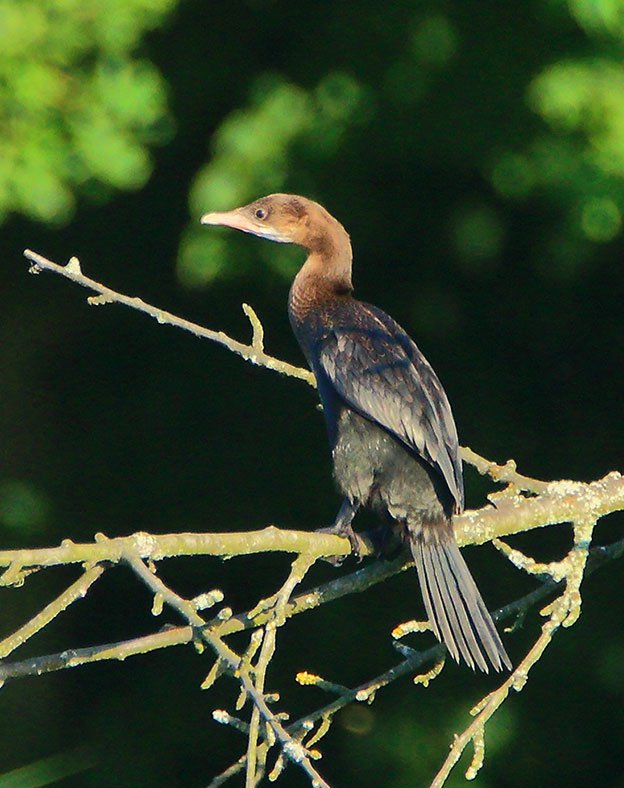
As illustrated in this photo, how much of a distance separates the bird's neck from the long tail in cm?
86

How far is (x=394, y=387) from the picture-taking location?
286 cm

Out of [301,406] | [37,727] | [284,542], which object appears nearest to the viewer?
[284,542]

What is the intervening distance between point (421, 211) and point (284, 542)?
6.47ft

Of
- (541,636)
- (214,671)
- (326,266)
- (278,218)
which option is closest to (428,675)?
(541,636)

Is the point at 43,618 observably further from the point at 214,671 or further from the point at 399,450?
the point at 399,450

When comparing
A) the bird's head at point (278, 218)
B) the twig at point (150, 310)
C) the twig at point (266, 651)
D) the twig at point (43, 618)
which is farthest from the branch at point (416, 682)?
the bird's head at point (278, 218)

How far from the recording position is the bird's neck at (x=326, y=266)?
11.1ft

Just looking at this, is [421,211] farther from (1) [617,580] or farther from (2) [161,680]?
(2) [161,680]

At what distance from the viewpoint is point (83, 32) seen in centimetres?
371

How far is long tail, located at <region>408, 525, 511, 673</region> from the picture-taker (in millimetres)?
2598

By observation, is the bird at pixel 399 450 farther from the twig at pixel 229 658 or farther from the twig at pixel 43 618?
the twig at pixel 43 618

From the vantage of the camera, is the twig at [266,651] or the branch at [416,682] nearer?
the twig at [266,651]

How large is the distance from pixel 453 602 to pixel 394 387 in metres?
0.49

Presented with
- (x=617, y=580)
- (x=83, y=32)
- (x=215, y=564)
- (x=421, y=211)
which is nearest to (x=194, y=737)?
(x=215, y=564)
